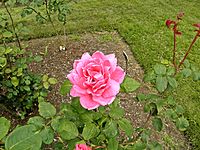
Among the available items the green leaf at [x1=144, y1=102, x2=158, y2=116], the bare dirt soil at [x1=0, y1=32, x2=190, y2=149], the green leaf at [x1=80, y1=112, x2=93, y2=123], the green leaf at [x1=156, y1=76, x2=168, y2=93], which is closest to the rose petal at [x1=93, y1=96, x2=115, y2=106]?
the green leaf at [x1=80, y1=112, x2=93, y2=123]

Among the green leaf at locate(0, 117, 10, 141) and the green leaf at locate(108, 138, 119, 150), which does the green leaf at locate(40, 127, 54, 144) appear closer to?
the green leaf at locate(108, 138, 119, 150)

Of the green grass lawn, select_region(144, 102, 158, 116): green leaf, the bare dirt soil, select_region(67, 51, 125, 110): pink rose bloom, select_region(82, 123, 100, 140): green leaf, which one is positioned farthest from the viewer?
the green grass lawn

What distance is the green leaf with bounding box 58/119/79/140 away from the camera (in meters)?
1.16

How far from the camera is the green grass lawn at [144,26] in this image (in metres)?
3.01

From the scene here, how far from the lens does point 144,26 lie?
381 centimetres

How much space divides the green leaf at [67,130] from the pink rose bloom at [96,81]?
0.19m

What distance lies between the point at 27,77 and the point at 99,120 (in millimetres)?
1117

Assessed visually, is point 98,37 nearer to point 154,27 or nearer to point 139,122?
point 154,27

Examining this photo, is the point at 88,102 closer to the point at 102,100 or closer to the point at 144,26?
the point at 102,100

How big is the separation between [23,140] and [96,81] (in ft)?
0.90

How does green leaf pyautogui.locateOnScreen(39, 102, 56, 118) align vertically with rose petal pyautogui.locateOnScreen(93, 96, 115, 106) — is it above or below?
below

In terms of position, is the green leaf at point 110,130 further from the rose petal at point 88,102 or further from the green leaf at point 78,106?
the rose petal at point 88,102

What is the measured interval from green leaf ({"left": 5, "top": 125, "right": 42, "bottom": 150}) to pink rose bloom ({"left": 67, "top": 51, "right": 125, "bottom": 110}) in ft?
0.73

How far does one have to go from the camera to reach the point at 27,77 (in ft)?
7.33
